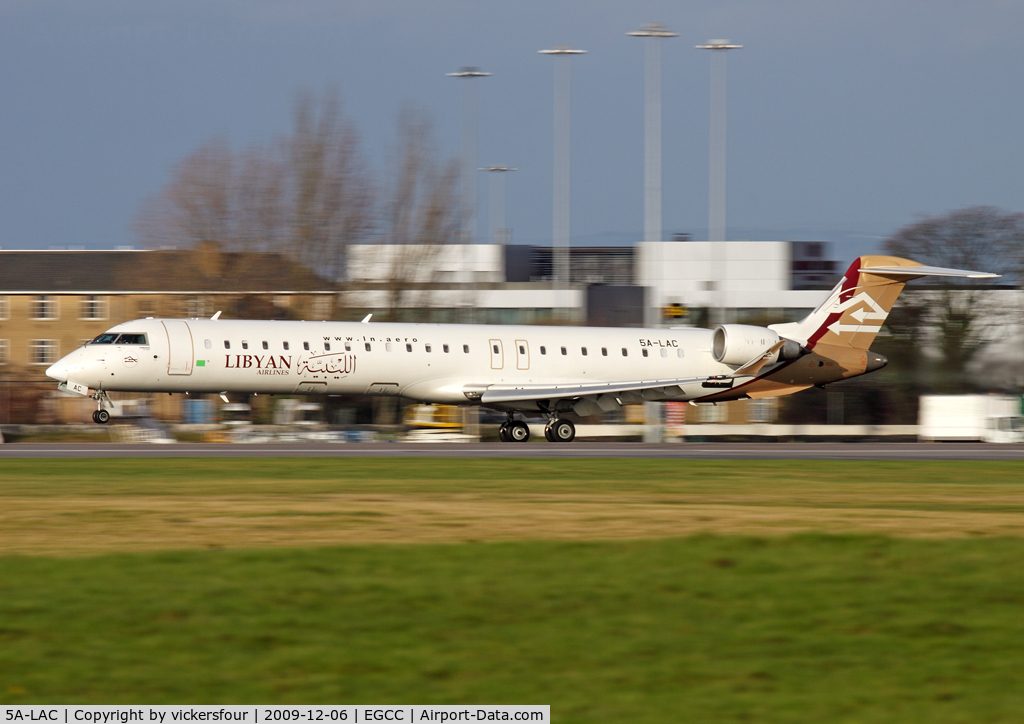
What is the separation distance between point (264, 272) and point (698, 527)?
4133 cm

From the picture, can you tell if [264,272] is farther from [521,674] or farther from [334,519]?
[521,674]

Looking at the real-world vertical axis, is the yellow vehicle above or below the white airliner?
below

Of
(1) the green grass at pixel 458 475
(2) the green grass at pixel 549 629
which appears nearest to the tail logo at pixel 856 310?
(1) the green grass at pixel 458 475

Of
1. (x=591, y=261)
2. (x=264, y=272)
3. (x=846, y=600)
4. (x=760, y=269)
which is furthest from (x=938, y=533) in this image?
(x=591, y=261)

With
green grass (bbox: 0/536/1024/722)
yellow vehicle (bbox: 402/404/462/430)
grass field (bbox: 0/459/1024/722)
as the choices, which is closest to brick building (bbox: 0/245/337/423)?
yellow vehicle (bbox: 402/404/462/430)

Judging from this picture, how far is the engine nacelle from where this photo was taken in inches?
1539

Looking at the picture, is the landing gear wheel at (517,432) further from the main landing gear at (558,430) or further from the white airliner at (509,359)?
the main landing gear at (558,430)

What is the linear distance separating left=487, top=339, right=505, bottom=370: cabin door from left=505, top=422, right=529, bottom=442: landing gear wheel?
7.68ft

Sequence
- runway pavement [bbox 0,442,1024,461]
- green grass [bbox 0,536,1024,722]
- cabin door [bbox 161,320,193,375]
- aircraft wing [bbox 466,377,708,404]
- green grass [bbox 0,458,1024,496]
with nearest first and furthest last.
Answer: green grass [bbox 0,536,1024,722] → green grass [bbox 0,458,1024,496] → runway pavement [bbox 0,442,1024,461] → cabin door [bbox 161,320,193,375] → aircraft wing [bbox 466,377,708,404]

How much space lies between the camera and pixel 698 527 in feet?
46.3

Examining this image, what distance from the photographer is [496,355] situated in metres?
37.7

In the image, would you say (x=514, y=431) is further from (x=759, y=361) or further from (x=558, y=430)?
(x=759, y=361)

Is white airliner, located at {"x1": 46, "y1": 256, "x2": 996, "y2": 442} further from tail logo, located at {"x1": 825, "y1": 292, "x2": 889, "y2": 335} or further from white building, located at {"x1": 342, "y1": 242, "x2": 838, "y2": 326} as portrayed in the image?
white building, located at {"x1": 342, "y1": 242, "x2": 838, "y2": 326}

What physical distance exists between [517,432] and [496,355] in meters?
2.85
